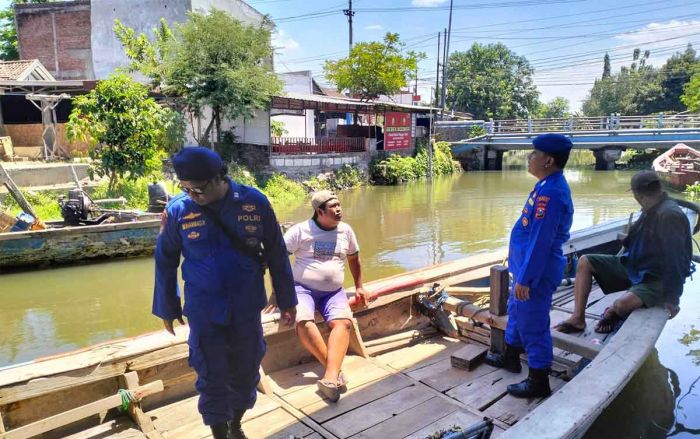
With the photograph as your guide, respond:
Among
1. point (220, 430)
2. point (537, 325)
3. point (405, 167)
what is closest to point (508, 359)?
point (537, 325)

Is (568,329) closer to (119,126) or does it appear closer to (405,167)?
(119,126)

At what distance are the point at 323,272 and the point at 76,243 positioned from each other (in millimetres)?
Result: 7131

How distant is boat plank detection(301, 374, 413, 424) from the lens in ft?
9.71

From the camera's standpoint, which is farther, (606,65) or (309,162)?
(606,65)

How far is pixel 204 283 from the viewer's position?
2230 millimetres

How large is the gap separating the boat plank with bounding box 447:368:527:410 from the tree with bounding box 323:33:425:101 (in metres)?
25.1

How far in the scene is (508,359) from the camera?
340cm

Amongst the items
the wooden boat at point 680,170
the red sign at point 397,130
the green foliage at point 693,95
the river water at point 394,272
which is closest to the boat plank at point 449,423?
the river water at point 394,272

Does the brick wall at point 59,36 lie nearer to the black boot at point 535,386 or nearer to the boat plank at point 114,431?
the boat plank at point 114,431

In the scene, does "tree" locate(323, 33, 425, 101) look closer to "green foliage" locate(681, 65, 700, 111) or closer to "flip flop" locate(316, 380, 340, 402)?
"green foliage" locate(681, 65, 700, 111)

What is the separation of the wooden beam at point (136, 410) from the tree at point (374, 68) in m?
25.8

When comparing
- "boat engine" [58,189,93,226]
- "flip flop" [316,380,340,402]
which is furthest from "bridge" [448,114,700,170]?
"flip flop" [316,380,340,402]

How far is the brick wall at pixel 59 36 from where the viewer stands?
81.7 feet

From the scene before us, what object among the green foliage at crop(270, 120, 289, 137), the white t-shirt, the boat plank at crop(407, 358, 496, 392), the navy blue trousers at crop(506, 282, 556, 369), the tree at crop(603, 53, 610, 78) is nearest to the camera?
the navy blue trousers at crop(506, 282, 556, 369)
